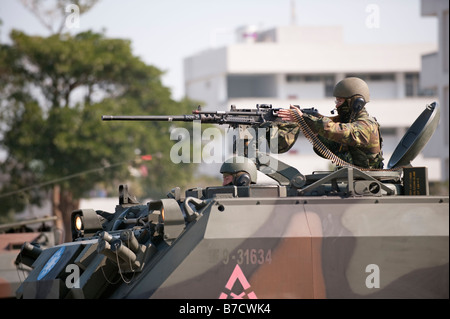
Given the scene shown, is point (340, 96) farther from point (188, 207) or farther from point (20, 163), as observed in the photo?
point (20, 163)

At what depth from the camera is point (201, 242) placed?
30.2ft

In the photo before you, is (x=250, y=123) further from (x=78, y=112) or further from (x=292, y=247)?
(x=78, y=112)

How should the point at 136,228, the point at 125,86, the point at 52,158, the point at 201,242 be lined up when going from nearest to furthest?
the point at 201,242 < the point at 136,228 < the point at 52,158 < the point at 125,86

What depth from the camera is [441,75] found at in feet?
137

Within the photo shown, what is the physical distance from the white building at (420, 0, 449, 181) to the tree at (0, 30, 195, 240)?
10261 millimetres

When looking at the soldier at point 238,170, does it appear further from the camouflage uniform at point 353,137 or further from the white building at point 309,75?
the white building at point 309,75

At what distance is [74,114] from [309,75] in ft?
97.0

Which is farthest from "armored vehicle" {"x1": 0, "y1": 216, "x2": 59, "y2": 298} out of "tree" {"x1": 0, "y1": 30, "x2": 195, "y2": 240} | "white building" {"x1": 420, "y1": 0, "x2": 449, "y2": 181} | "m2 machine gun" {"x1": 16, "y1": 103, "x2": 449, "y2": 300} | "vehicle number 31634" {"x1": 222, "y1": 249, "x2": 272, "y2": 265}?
"white building" {"x1": 420, "y1": 0, "x2": 449, "y2": 181}

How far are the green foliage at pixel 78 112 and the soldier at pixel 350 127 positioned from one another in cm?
2498

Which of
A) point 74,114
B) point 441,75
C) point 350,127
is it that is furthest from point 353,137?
point 441,75

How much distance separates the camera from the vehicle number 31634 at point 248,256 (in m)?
9.23

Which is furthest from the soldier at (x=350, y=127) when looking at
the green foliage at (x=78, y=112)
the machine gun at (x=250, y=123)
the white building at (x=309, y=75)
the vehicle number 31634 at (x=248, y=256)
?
the white building at (x=309, y=75)

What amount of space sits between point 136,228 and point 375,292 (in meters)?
2.76
